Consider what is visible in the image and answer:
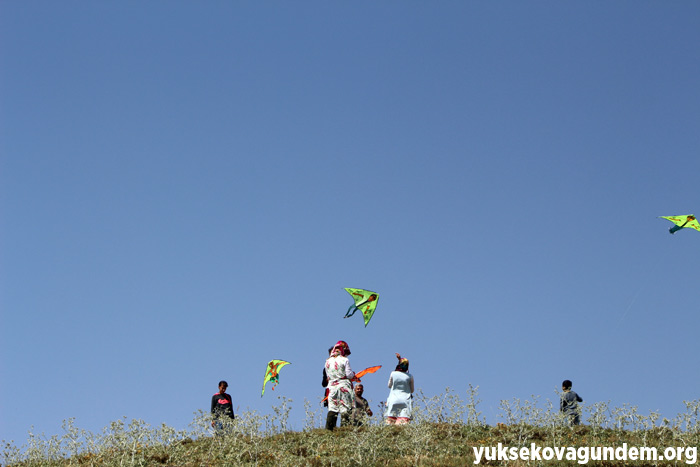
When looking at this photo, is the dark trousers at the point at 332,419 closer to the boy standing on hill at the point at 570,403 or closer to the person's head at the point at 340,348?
the person's head at the point at 340,348

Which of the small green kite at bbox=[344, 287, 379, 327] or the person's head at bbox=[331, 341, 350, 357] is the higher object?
the small green kite at bbox=[344, 287, 379, 327]

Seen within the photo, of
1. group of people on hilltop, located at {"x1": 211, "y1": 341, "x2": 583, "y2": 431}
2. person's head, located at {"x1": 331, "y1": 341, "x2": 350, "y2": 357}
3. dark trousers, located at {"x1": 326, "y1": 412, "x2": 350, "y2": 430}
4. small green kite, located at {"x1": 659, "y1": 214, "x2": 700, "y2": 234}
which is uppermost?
small green kite, located at {"x1": 659, "y1": 214, "x2": 700, "y2": 234}

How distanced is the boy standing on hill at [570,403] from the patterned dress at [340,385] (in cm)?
455

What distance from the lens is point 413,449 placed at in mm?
11469

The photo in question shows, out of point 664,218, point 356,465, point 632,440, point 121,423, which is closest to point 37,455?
point 121,423

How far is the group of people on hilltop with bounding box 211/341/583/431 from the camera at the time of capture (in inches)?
603

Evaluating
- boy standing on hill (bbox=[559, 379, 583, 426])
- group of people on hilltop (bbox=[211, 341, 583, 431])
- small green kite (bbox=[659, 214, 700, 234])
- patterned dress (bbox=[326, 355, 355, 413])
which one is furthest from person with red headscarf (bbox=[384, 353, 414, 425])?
small green kite (bbox=[659, 214, 700, 234])

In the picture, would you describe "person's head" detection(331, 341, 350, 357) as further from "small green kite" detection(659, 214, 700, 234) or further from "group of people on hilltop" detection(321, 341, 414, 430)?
"small green kite" detection(659, 214, 700, 234)

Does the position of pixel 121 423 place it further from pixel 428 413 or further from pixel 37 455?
pixel 428 413

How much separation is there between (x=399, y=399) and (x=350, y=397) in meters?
1.27

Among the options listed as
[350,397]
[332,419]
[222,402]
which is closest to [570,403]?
[350,397]

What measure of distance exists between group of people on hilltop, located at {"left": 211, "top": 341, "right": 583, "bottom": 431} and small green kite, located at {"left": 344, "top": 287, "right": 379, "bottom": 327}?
115 inches

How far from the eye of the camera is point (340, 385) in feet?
50.4

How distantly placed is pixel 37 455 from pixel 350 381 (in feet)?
20.3
